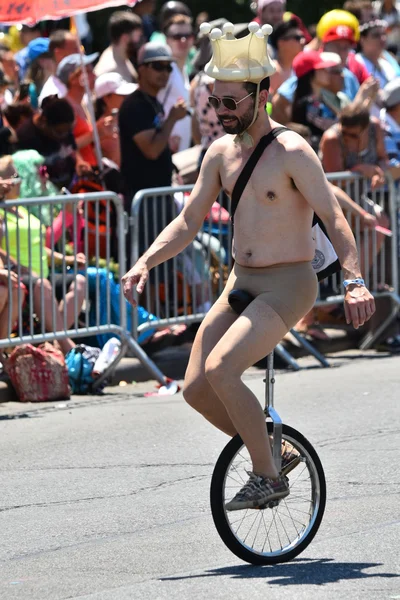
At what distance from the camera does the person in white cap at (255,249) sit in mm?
5312

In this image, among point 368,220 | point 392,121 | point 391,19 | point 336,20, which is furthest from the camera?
point 391,19

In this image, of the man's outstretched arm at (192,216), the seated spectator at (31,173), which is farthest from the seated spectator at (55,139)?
the man's outstretched arm at (192,216)

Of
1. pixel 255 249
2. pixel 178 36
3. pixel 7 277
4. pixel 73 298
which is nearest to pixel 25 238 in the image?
pixel 7 277

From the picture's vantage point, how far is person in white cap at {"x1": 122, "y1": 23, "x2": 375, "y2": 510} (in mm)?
5312

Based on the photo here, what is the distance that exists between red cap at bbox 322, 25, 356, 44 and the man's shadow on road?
8.74m

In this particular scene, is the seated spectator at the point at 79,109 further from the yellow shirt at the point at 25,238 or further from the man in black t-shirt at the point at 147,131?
the yellow shirt at the point at 25,238

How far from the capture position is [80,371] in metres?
9.98

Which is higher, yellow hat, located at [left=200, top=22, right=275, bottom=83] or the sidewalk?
yellow hat, located at [left=200, top=22, right=275, bottom=83]

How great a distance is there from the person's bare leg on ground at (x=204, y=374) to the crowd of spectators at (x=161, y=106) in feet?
13.3

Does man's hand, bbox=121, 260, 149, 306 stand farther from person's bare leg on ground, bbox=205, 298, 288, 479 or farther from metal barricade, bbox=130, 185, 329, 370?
metal barricade, bbox=130, 185, 329, 370

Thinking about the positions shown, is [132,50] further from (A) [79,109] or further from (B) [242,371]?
(B) [242,371]

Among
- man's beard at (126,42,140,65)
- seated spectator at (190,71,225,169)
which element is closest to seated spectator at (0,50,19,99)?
man's beard at (126,42,140,65)

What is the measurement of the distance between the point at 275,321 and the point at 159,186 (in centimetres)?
578

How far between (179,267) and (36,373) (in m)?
1.75
